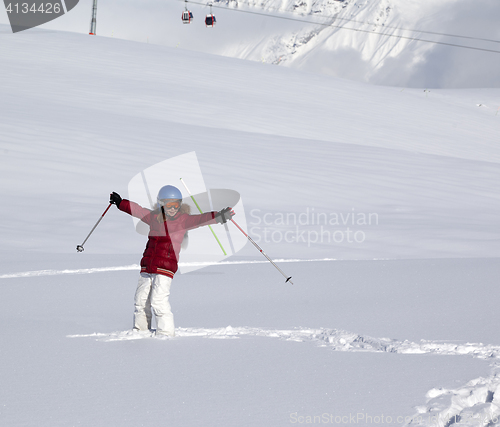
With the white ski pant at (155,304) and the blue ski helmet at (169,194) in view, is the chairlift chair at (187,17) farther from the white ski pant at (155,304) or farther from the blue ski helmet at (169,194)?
the white ski pant at (155,304)

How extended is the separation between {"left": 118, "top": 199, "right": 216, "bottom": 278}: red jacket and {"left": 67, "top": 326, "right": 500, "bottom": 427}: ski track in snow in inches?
17.8

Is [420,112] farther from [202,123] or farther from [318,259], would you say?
[318,259]

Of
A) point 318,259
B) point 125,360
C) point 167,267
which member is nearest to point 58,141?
point 318,259

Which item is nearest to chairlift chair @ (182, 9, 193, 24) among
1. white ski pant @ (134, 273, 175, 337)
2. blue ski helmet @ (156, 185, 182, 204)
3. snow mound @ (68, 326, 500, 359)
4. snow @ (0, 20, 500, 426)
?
snow @ (0, 20, 500, 426)

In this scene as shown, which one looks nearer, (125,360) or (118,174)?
(125,360)

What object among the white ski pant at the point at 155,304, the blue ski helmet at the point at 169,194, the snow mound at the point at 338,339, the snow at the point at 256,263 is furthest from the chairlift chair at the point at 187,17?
the snow mound at the point at 338,339

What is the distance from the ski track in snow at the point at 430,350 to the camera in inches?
89.4

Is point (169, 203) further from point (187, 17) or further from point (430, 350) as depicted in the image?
point (187, 17)

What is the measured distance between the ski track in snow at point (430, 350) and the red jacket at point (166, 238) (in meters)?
0.45

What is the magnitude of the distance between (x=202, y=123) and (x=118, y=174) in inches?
211

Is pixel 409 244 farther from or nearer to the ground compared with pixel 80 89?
nearer to the ground

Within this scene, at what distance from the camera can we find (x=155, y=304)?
3891mm

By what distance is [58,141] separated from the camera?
12898 millimetres

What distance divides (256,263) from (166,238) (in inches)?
101
